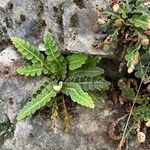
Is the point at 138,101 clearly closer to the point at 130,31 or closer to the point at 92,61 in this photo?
the point at 92,61

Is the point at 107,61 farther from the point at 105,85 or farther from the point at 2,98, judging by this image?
the point at 2,98

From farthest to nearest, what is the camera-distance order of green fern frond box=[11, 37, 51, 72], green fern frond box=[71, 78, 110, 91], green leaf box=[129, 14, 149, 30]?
green fern frond box=[11, 37, 51, 72], green fern frond box=[71, 78, 110, 91], green leaf box=[129, 14, 149, 30]

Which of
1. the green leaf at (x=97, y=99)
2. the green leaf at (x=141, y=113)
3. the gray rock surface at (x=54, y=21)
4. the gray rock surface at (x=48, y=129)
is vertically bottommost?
the gray rock surface at (x=48, y=129)

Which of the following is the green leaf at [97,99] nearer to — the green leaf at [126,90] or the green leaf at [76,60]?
the green leaf at [126,90]

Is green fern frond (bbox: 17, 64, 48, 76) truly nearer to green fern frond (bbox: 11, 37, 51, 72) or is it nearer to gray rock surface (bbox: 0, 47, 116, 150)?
green fern frond (bbox: 11, 37, 51, 72)

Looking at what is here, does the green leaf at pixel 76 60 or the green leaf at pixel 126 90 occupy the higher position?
the green leaf at pixel 76 60

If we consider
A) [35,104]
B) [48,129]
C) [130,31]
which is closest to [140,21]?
[130,31]

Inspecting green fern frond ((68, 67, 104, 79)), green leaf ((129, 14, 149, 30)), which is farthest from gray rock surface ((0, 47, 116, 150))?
green leaf ((129, 14, 149, 30))

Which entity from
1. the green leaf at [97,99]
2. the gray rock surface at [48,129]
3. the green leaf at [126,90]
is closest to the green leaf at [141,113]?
the green leaf at [126,90]
